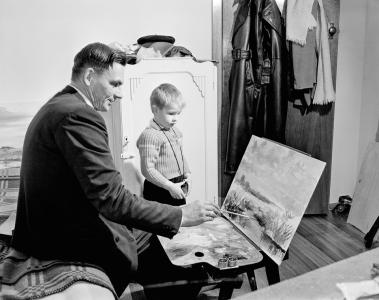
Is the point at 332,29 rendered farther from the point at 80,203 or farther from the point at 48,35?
the point at 80,203

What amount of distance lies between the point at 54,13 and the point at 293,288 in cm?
218

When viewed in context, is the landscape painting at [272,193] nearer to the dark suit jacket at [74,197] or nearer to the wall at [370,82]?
the dark suit jacket at [74,197]

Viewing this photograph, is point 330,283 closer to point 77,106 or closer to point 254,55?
point 77,106

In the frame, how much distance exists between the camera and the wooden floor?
2404 mm

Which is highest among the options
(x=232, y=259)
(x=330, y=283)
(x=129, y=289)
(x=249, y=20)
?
(x=249, y=20)

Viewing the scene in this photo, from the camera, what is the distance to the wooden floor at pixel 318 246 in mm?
2404

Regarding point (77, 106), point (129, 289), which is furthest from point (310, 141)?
point (77, 106)

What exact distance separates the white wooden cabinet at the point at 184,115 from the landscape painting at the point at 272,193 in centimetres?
44

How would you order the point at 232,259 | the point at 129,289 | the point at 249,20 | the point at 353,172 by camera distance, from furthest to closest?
the point at 353,172
the point at 249,20
the point at 129,289
the point at 232,259

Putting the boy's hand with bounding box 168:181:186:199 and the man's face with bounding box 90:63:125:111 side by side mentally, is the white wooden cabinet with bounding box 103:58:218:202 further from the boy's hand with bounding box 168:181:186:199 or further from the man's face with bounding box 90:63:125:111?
the man's face with bounding box 90:63:125:111

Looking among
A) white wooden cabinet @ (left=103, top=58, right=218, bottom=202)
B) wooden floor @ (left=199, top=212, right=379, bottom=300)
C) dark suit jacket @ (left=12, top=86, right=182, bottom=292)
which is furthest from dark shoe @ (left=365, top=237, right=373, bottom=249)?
dark suit jacket @ (left=12, top=86, right=182, bottom=292)

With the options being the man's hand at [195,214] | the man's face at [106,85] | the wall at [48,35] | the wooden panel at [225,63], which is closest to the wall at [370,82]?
the wooden panel at [225,63]

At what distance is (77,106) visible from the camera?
1.28m

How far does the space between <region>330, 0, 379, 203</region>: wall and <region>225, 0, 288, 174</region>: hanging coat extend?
643mm
